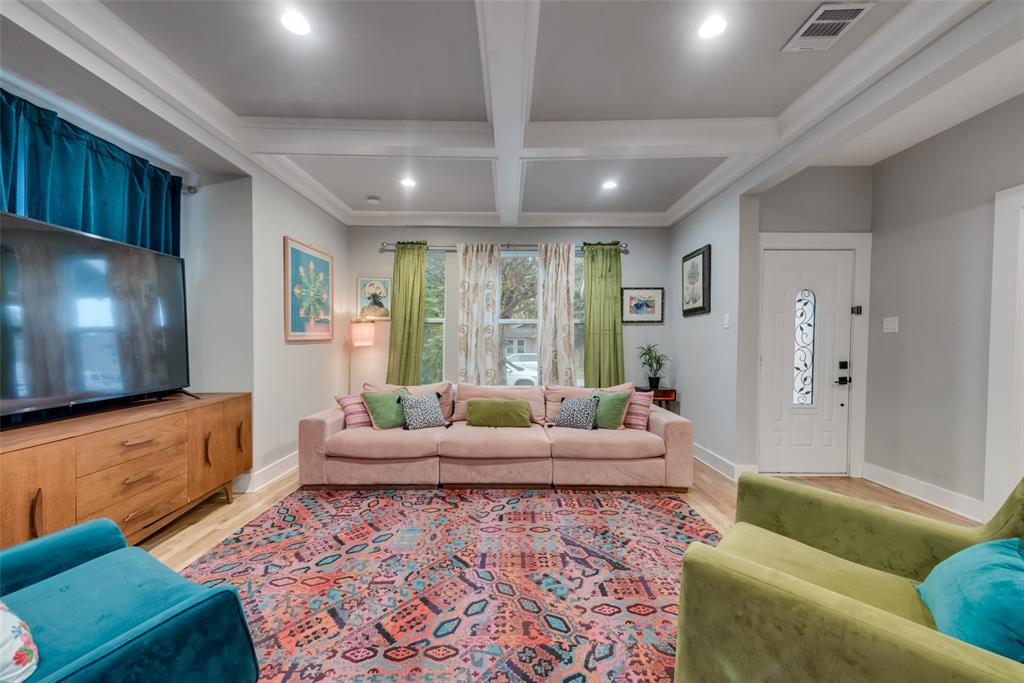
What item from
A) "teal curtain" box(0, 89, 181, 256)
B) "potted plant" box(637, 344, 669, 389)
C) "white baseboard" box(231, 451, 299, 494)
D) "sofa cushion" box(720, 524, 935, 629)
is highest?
"teal curtain" box(0, 89, 181, 256)

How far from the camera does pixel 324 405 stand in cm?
392

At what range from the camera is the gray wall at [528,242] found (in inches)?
179

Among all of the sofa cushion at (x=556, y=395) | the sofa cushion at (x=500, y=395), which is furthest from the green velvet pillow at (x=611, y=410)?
the sofa cushion at (x=500, y=395)

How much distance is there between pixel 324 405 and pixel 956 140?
5614 millimetres

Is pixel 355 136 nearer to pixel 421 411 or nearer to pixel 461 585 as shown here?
pixel 421 411

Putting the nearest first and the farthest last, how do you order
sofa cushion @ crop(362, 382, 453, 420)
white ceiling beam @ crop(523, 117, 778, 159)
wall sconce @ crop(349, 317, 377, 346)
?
white ceiling beam @ crop(523, 117, 778, 159)
sofa cushion @ crop(362, 382, 453, 420)
wall sconce @ crop(349, 317, 377, 346)

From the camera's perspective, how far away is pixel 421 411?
3.23 m

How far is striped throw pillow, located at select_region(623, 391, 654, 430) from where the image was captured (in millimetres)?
3176

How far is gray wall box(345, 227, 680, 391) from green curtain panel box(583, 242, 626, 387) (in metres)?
0.17

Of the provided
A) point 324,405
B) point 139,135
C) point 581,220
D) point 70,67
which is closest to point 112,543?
point 70,67

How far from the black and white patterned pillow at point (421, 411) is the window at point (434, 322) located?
1315mm

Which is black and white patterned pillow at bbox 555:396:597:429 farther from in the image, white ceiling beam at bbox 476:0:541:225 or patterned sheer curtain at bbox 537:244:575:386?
white ceiling beam at bbox 476:0:541:225

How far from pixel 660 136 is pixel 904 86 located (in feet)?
3.97

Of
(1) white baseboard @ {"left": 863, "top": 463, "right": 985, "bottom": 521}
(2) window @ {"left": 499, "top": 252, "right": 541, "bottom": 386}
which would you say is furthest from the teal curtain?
(1) white baseboard @ {"left": 863, "top": 463, "right": 985, "bottom": 521}
